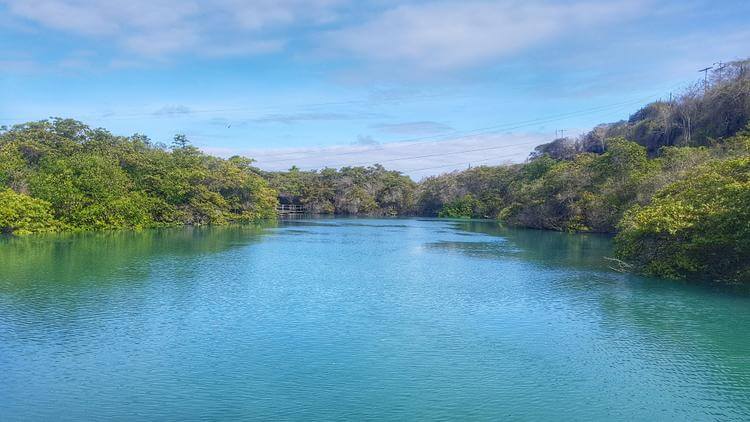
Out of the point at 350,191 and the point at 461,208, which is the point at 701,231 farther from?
the point at 350,191

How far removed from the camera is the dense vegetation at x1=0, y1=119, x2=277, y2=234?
123ft

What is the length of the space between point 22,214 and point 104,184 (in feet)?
21.6

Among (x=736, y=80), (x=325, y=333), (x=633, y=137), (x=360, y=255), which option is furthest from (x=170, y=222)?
(x=736, y=80)

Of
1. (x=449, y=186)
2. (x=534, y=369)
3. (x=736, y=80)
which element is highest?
(x=736, y=80)

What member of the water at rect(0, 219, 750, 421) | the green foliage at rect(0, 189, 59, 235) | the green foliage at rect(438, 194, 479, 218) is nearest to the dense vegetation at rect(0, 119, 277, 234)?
the green foliage at rect(0, 189, 59, 235)

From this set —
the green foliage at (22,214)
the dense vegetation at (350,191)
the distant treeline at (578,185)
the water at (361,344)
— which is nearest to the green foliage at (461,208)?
the distant treeline at (578,185)

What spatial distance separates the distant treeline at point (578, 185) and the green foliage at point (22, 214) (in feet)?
0.24

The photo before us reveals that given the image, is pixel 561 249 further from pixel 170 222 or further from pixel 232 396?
pixel 170 222

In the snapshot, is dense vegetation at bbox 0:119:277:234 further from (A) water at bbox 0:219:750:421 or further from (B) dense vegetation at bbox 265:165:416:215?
(B) dense vegetation at bbox 265:165:416:215

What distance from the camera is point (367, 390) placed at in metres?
9.91

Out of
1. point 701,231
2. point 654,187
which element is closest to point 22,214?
point 701,231

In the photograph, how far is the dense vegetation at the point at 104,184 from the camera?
37.5 metres

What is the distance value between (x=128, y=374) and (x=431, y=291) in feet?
36.8

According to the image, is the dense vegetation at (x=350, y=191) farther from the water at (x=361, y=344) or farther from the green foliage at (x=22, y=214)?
the water at (x=361, y=344)
